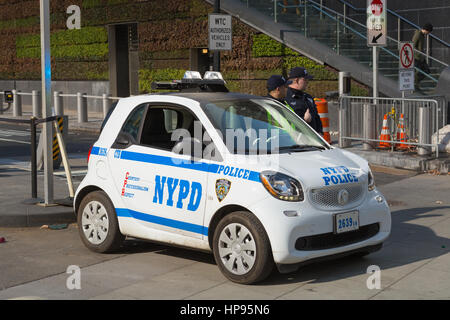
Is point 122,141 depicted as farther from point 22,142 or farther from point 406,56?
point 22,142

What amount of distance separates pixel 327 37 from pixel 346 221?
46.9 ft

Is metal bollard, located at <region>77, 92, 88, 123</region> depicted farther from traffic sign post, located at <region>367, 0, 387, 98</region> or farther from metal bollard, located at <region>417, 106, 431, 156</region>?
metal bollard, located at <region>417, 106, 431, 156</region>

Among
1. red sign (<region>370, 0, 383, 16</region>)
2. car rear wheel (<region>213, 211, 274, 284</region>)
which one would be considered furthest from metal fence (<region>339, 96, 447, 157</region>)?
car rear wheel (<region>213, 211, 274, 284</region>)

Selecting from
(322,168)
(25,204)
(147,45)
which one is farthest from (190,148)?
(147,45)

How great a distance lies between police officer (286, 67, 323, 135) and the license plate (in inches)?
92.3

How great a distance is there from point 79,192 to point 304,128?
247 centimetres

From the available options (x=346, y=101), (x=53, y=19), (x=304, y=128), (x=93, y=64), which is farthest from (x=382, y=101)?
(x=53, y=19)

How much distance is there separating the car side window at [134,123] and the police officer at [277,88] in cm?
166

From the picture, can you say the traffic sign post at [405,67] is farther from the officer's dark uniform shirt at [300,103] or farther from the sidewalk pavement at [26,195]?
the sidewalk pavement at [26,195]

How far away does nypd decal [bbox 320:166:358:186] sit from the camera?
261 inches

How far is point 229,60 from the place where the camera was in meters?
23.2

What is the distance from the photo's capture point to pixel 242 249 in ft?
21.2

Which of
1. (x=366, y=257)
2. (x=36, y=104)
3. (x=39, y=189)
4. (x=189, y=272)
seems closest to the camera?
(x=189, y=272)

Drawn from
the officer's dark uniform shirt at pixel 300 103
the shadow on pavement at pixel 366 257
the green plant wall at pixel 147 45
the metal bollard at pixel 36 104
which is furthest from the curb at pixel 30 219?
the metal bollard at pixel 36 104
